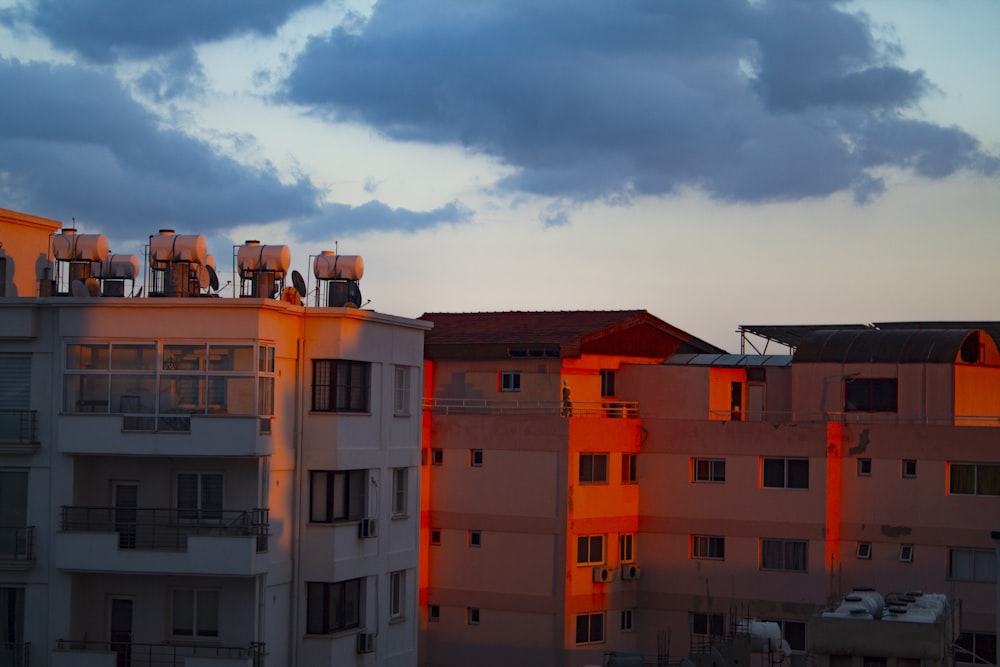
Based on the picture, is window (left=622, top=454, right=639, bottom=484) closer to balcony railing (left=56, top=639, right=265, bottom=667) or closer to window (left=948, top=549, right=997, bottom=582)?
window (left=948, top=549, right=997, bottom=582)

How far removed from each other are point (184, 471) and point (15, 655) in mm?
5424

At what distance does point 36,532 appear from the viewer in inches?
1268

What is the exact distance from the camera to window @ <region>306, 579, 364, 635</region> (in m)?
32.9

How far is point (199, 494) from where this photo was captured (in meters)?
32.8

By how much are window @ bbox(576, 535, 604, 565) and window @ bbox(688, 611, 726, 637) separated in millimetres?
3403

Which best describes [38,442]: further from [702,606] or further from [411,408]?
[702,606]

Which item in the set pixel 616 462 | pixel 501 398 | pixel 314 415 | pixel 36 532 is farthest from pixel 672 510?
pixel 36 532

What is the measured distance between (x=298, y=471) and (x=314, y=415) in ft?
4.39

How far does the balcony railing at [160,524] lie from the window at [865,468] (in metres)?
19.3

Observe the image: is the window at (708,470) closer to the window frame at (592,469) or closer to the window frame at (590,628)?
the window frame at (592,469)

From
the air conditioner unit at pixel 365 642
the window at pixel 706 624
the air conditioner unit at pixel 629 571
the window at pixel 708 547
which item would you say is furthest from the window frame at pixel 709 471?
the air conditioner unit at pixel 365 642

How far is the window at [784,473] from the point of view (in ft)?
142

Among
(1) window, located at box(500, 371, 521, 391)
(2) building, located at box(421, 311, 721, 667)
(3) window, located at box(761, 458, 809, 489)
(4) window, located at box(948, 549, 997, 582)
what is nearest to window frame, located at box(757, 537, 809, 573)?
(3) window, located at box(761, 458, 809, 489)

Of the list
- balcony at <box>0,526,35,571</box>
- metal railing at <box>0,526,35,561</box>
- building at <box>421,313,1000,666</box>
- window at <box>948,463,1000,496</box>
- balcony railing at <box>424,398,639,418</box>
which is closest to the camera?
balcony at <box>0,526,35,571</box>
